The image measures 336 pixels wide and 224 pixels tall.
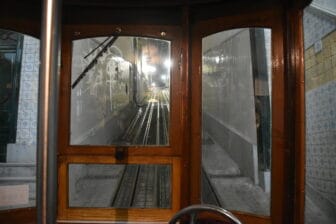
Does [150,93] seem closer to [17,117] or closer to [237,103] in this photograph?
[237,103]

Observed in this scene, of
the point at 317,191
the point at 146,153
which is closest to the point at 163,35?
the point at 146,153

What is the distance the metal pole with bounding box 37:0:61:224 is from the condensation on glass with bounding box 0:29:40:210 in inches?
67.3

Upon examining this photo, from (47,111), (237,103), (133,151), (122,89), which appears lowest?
(133,151)

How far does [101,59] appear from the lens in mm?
2445

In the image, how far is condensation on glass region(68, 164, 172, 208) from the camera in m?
2.43

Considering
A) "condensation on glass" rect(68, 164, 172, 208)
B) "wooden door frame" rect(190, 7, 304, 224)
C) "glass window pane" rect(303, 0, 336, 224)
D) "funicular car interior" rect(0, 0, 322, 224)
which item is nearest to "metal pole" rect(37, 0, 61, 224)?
"funicular car interior" rect(0, 0, 322, 224)

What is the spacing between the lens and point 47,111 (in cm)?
80

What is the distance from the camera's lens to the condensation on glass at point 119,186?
2.43m

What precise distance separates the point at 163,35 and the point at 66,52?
82 cm

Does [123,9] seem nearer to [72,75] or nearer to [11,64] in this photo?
[72,75]

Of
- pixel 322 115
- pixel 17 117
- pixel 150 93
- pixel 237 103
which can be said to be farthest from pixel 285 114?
pixel 17 117

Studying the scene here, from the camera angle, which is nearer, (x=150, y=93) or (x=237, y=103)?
(x=150, y=93)

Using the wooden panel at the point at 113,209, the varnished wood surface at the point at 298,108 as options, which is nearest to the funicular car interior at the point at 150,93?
the wooden panel at the point at 113,209

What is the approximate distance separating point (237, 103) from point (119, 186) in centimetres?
144
